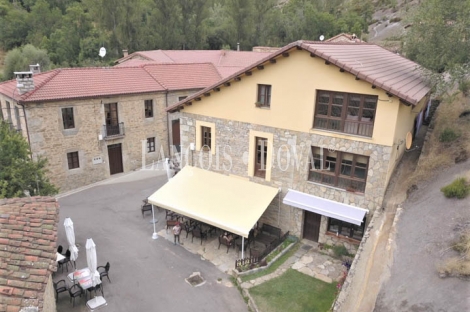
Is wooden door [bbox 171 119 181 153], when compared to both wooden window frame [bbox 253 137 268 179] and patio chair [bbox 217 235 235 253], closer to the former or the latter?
wooden window frame [bbox 253 137 268 179]

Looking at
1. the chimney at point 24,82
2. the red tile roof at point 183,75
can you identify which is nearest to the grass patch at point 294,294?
the chimney at point 24,82

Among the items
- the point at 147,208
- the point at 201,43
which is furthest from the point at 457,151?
the point at 201,43

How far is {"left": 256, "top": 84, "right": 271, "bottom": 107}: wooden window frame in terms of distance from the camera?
15.1 metres

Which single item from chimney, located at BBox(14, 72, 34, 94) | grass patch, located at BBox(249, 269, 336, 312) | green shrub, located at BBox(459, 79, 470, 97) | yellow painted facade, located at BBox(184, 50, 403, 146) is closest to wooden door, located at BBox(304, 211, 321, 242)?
grass patch, located at BBox(249, 269, 336, 312)

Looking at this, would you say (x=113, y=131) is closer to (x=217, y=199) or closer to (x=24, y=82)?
(x=24, y=82)

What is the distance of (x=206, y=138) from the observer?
57.9 feet

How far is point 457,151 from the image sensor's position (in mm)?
14523

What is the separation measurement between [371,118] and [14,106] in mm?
21283

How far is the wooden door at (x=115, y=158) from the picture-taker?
25.0m

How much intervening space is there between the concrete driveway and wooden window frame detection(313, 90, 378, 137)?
7.44m

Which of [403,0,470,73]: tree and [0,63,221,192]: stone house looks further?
[0,63,221,192]: stone house

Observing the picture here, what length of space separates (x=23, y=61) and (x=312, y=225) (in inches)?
1673

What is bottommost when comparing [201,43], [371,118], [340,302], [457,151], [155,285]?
[155,285]

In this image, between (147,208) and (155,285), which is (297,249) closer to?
(155,285)
